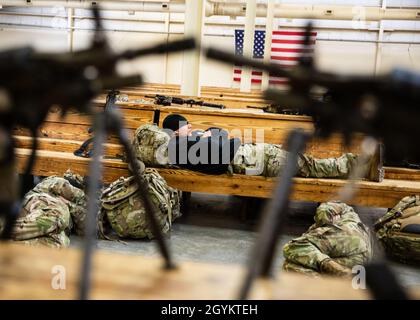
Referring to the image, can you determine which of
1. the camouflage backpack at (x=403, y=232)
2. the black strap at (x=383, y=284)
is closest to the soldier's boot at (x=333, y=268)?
the camouflage backpack at (x=403, y=232)

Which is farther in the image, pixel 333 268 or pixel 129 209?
pixel 129 209

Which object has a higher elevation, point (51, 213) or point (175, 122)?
point (175, 122)

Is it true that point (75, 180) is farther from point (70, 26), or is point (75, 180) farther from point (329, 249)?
point (70, 26)

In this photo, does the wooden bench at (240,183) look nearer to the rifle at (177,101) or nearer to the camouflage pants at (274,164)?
the camouflage pants at (274,164)

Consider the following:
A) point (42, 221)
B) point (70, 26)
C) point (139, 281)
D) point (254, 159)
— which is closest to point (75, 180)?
point (42, 221)

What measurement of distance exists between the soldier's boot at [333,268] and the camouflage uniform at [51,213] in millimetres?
1654

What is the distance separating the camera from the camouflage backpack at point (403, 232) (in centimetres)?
329

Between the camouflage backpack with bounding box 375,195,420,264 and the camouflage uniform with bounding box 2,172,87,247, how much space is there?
2.37 meters

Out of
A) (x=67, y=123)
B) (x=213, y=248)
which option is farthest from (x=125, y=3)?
(x=213, y=248)

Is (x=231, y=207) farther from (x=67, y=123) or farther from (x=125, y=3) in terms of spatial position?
(x=125, y=3)

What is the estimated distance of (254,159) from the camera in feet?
13.0

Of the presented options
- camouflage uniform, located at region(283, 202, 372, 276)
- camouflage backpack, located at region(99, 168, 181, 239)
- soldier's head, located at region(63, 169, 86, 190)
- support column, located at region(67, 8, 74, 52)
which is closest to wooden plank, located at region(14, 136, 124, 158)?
soldier's head, located at region(63, 169, 86, 190)

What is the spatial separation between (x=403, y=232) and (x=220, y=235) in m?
1.44
